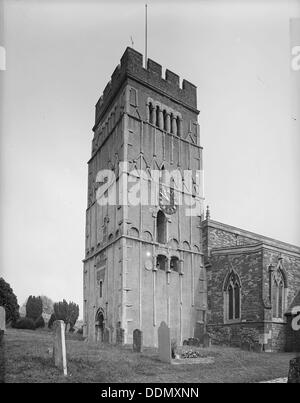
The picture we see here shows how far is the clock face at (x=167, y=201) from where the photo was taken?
2958 centimetres

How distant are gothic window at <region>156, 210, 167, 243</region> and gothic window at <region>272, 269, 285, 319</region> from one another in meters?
7.26

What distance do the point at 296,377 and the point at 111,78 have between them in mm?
27764

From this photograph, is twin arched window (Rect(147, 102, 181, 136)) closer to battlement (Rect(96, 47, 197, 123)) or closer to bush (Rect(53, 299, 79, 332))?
battlement (Rect(96, 47, 197, 123))

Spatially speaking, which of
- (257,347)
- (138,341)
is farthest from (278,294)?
(138,341)

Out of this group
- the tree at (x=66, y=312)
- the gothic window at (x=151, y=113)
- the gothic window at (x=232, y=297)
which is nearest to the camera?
the gothic window at (x=232, y=297)

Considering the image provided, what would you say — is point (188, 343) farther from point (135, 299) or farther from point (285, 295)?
point (285, 295)

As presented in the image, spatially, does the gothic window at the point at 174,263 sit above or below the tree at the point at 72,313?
above

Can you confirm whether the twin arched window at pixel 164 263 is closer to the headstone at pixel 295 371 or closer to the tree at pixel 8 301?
the tree at pixel 8 301

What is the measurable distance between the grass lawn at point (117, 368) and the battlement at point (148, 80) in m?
18.5

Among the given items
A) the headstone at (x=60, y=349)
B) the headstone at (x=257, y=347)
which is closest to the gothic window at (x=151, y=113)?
the headstone at (x=257, y=347)

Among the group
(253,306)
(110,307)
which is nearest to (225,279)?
(253,306)

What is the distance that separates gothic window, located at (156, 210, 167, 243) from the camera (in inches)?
1161

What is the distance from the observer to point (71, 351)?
17734mm

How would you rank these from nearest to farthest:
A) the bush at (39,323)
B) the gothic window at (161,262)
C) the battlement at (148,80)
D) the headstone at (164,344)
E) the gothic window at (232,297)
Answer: the headstone at (164,344) → the gothic window at (232,297) → the gothic window at (161,262) → the battlement at (148,80) → the bush at (39,323)
